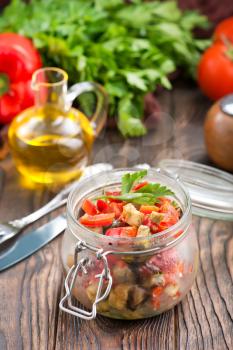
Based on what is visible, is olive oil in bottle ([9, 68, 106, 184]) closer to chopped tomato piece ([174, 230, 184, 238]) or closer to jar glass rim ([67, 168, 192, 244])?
jar glass rim ([67, 168, 192, 244])

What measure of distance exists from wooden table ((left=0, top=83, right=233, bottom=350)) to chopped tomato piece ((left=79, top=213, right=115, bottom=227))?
0.16 meters

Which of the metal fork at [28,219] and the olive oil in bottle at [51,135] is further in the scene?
the olive oil in bottle at [51,135]

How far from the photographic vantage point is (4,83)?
5.32 feet

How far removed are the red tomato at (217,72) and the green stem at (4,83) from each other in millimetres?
522

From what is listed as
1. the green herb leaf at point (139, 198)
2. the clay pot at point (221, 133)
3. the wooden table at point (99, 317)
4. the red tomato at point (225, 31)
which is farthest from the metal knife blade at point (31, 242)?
the red tomato at point (225, 31)

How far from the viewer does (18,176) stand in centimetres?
150

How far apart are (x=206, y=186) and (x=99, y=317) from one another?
40 centimetres

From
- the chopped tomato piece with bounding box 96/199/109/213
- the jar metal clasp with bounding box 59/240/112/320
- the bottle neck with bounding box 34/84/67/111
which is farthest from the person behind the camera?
the bottle neck with bounding box 34/84/67/111

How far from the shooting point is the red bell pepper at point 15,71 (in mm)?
1610

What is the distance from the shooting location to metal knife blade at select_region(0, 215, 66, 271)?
122 centimetres

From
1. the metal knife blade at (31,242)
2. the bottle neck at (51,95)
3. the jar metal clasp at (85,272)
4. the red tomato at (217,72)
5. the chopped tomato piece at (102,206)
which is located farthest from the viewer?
the red tomato at (217,72)

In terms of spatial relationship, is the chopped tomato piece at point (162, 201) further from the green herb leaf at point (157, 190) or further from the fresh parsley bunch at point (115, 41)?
the fresh parsley bunch at point (115, 41)

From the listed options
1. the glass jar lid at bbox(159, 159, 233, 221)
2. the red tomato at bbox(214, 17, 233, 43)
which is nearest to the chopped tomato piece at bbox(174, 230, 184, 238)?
the glass jar lid at bbox(159, 159, 233, 221)

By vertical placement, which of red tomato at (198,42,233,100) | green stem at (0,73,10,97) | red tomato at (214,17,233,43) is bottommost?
red tomato at (198,42,233,100)
